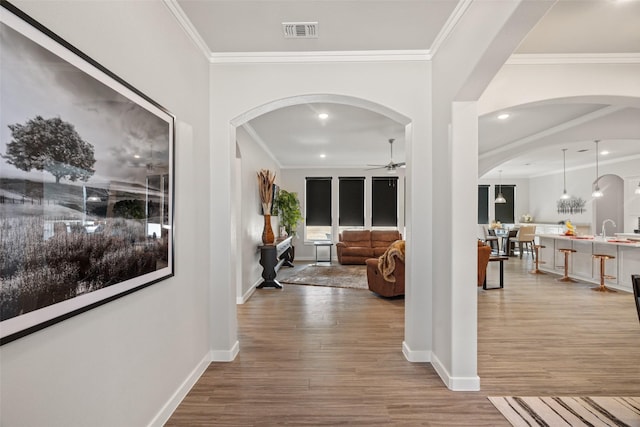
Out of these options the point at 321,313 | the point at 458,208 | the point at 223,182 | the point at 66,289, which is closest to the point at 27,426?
the point at 66,289

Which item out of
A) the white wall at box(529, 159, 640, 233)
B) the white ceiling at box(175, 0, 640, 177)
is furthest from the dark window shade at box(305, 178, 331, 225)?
the white wall at box(529, 159, 640, 233)

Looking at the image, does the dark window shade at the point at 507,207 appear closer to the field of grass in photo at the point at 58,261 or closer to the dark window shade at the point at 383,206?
the dark window shade at the point at 383,206

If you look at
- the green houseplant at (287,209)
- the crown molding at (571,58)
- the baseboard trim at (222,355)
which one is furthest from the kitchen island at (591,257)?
the baseboard trim at (222,355)

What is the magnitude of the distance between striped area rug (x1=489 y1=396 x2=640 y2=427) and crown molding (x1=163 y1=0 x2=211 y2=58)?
3726 millimetres

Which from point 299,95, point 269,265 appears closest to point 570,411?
point 299,95

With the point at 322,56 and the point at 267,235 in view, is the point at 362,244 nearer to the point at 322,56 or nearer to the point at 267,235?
the point at 267,235

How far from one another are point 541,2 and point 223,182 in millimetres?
2600

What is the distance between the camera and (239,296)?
16.0ft

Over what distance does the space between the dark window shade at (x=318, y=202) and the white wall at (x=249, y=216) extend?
10.6 feet

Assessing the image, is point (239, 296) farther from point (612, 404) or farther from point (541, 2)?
point (541, 2)

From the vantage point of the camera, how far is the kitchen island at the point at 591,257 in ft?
18.6

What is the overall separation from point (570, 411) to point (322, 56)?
11.5ft

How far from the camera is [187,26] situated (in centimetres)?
246

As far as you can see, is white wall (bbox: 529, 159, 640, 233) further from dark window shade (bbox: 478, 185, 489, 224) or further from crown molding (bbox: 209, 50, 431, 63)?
crown molding (bbox: 209, 50, 431, 63)
